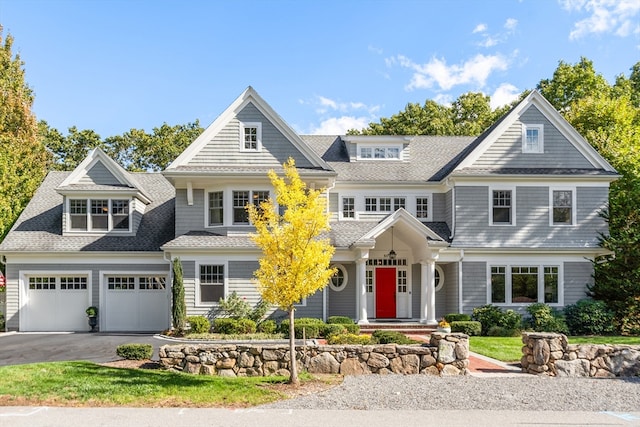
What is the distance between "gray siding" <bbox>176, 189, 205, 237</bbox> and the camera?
73.4 feet

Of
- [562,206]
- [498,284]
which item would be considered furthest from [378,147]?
[562,206]

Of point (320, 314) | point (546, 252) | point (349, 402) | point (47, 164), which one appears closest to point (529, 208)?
point (546, 252)

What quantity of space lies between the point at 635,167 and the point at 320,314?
14759mm

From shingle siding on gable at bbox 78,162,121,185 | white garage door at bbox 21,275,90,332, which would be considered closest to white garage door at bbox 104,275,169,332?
white garage door at bbox 21,275,90,332

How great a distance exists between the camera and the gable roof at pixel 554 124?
22.7m

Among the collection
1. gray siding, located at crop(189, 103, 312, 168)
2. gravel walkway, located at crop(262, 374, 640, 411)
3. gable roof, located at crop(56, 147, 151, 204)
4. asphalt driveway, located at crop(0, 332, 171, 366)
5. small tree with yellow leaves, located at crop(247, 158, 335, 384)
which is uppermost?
gray siding, located at crop(189, 103, 312, 168)

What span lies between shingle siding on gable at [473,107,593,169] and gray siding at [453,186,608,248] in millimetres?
1055

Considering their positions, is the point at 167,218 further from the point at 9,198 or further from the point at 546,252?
the point at 546,252

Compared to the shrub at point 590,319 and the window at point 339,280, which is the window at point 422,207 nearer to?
the window at point 339,280

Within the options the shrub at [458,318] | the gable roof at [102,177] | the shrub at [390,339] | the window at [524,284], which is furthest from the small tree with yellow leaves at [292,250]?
the gable roof at [102,177]

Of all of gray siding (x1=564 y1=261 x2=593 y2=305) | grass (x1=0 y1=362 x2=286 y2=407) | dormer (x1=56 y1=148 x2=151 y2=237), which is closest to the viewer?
grass (x1=0 y1=362 x2=286 y2=407)

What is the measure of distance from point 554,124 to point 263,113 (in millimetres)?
12079

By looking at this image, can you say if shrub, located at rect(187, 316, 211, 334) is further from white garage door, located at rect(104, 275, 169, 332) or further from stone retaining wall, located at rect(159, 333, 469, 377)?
stone retaining wall, located at rect(159, 333, 469, 377)

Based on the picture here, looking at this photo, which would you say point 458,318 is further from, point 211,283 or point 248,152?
point 248,152
